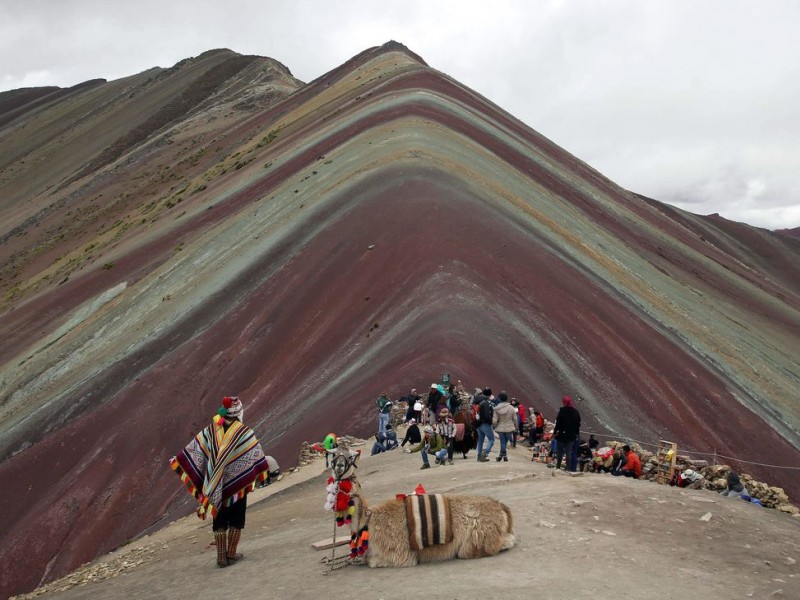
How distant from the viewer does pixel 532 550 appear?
10398 millimetres

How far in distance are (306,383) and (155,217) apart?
1639 inches

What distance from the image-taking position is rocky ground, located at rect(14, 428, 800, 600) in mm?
9336

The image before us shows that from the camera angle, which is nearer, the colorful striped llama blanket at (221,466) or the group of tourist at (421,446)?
the colorful striped llama blanket at (221,466)

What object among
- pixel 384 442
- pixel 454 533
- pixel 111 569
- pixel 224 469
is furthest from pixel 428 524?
pixel 384 442

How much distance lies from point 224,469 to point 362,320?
58.8 ft

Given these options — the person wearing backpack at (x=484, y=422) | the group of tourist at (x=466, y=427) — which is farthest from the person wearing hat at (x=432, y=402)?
the person wearing backpack at (x=484, y=422)

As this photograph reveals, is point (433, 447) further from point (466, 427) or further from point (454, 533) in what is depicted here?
point (454, 533)

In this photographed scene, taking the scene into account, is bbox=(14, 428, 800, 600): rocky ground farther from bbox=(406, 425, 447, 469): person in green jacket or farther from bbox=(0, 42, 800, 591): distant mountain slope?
bbox=(0, 42, 800, 591): distant mountain slope

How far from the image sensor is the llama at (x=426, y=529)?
10.4 meters

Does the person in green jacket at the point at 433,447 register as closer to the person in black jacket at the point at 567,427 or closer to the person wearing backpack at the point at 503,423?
the person wearing backpack at the point at 503,423

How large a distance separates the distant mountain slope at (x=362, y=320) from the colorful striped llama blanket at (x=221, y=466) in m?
11.0

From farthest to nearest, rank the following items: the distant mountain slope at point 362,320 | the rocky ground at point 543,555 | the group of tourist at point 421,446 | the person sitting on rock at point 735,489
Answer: the distant mountain slope at point 362,320
the person sitting on rock at point 735,489
the group of tourist at point 421,446
the rocky ground at point 543,555

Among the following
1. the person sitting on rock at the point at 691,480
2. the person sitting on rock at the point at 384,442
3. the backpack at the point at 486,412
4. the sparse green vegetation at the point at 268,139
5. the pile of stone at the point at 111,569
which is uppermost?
the sparse green vegetation at the point at 268,139

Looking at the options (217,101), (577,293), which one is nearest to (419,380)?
(577,293)
